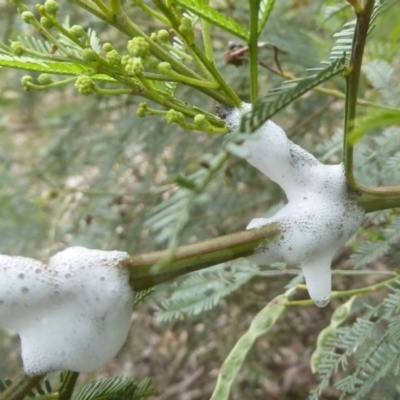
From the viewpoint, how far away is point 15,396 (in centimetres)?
60

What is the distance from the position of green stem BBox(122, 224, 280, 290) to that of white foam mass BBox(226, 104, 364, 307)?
6 cm

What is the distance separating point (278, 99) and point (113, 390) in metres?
0.41

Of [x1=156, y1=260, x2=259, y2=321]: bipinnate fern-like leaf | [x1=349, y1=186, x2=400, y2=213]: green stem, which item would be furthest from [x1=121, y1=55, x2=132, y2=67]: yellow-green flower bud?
[x1=156, y1=260, x2=259, y2=321]: bipinnate fern-like leaf

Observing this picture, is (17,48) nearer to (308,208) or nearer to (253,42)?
(253,42)

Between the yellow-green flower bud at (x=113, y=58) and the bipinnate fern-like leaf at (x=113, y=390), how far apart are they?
1.22 feet

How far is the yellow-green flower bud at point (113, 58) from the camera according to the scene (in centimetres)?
56

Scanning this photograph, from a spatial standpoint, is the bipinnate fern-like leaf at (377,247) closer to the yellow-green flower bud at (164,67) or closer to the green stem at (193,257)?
the green stem at (193,257)

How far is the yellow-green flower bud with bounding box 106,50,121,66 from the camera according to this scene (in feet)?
1.85

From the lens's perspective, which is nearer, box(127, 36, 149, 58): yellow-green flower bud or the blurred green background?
box(127, 36, 149, 58): yellow-green flower bud

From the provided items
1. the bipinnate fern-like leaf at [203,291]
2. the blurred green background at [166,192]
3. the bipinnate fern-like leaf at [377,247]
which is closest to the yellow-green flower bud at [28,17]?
the bipinnate fern-like leaf at [203,291]

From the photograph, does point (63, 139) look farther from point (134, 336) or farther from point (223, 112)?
point (223, 112)

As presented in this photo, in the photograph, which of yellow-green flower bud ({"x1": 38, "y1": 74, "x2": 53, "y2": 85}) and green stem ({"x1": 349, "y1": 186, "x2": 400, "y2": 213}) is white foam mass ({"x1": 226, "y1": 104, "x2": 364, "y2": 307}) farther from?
yellow-green flower bud ({"x1": 38, "y1": 74, "x2": 53, "y2": 85})

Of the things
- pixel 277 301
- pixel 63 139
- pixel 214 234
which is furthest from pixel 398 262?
pixel 63 139

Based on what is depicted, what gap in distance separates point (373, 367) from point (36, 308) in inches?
18.7
